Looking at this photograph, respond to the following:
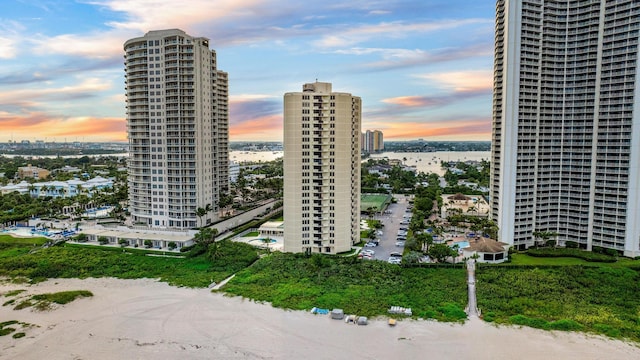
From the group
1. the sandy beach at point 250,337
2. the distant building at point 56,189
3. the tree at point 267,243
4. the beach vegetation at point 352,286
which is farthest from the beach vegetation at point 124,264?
the distant building at point 56,189

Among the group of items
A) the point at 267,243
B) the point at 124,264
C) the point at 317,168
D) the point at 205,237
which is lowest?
the point at 124,264

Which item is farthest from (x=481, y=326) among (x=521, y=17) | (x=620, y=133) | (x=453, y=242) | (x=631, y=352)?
(x=521, y=17)

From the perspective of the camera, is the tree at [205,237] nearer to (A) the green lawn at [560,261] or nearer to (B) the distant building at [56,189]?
(A) the green lawn at [560,261]

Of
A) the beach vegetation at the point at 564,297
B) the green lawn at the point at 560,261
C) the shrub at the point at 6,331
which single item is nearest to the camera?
the shrub at the point at 6,331

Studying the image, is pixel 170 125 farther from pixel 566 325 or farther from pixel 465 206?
pixel 465 206

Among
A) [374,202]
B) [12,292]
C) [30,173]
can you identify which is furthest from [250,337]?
[30,173]

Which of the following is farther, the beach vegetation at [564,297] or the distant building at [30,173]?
the distant building at [30,173]
